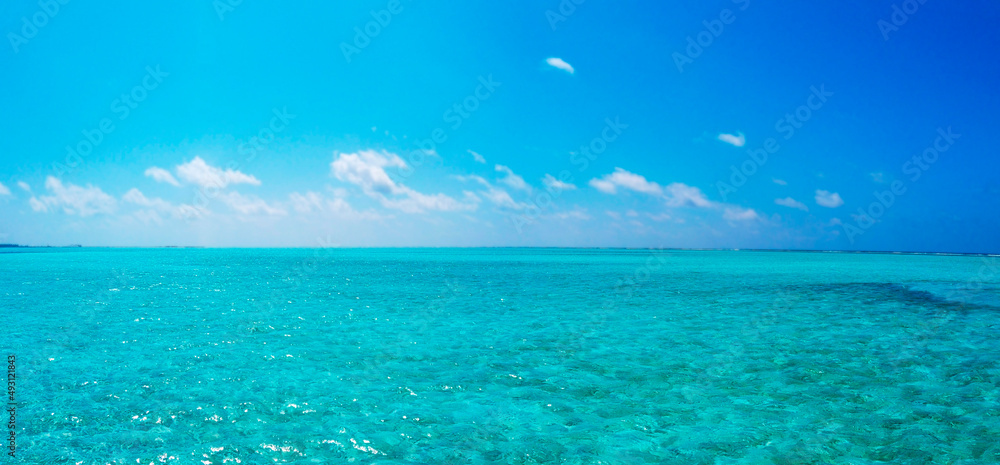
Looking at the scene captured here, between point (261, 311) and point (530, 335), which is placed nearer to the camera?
point (530, 335)

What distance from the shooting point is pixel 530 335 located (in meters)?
23.4

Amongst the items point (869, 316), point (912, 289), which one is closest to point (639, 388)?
point (869, 316)

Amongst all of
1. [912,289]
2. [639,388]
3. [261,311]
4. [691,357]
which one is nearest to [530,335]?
[691,357]

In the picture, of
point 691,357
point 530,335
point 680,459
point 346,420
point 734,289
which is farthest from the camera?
point 734,289

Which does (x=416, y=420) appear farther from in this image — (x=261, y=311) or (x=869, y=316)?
(x=869, y=316)

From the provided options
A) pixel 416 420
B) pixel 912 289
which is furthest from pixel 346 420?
pixel 912 289

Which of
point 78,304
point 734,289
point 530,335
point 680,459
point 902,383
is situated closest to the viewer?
point 680,459

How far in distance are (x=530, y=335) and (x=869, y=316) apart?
20.9 m

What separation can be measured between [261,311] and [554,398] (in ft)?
77.2

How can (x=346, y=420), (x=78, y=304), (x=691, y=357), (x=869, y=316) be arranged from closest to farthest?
(x=346, y=420)
(x=691, y=357)
(x=869, y=316)
(x=78, y=304)

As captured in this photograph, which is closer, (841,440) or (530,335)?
(841,440)

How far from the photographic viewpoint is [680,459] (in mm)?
10195

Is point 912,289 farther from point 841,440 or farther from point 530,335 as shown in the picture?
point 841,440

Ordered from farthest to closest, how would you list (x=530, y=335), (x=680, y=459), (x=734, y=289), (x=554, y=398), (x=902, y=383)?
(x=734, y=289), (x=530, y=335), (x=902, y=383), (x=554, y=398), (x=680, y=459)
